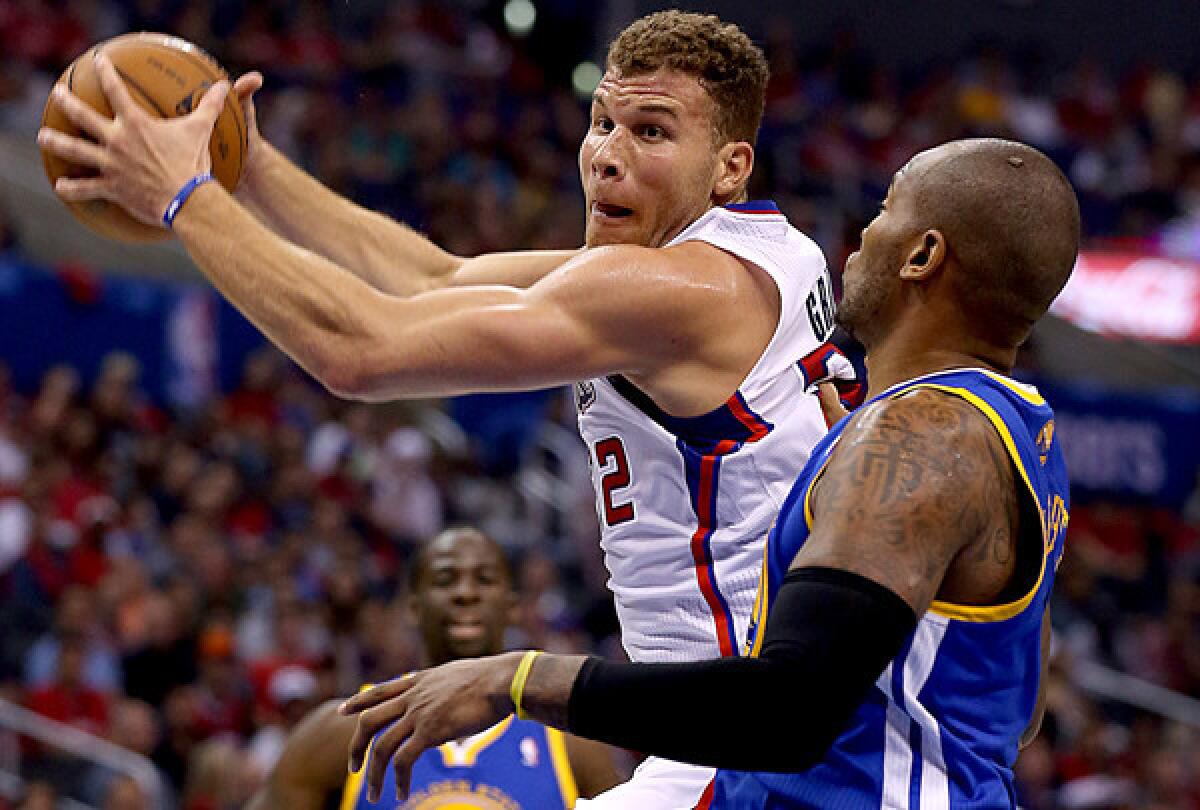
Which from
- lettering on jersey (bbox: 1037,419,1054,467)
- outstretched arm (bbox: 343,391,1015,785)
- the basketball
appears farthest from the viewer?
the basketball

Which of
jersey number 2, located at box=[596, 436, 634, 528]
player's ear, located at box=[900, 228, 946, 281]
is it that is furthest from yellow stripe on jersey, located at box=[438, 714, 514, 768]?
player's ear, located at box=[900, 228, 946, 281]

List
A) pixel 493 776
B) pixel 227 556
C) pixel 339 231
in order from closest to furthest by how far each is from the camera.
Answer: pixel 339 231, pixel 493 776, pixel 227 556

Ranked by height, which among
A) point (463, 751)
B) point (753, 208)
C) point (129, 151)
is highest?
point (129, 151)

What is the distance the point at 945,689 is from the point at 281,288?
1.40 metres

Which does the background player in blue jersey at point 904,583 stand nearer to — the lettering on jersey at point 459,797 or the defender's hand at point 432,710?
the defender's hand at point 432,710

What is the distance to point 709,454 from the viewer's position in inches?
139

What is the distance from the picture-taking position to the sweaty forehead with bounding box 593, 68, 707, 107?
3.72m

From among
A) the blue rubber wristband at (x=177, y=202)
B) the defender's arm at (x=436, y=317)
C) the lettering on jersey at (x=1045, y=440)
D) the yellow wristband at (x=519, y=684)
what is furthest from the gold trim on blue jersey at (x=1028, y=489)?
the blue rubber wristband at (x=177, y=202)

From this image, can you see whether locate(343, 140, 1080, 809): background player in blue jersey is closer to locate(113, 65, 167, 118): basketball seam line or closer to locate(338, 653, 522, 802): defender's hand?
locate(338, 653, 522, 802): defender's hand

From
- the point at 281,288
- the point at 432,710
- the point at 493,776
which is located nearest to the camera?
the point at 432,710

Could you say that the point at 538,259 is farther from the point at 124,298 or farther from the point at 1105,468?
the point at 1105,468

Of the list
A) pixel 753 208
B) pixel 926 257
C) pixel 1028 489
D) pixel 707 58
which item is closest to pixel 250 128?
pixel 707 58

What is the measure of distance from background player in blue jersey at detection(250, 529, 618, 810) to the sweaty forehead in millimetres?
2119

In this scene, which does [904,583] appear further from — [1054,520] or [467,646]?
[467,646]
